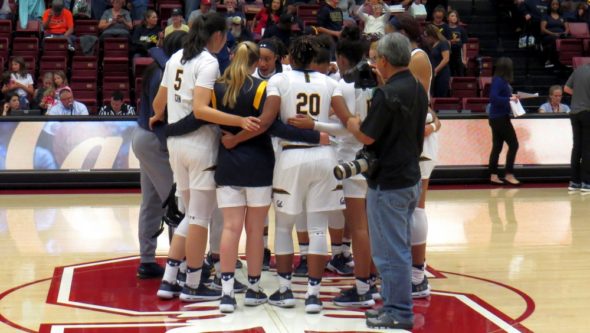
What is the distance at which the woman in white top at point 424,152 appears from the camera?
247 inches

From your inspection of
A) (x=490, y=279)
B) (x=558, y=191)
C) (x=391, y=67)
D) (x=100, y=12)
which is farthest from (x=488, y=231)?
(x=100, y=12)

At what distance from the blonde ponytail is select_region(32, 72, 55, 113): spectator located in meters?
7.17

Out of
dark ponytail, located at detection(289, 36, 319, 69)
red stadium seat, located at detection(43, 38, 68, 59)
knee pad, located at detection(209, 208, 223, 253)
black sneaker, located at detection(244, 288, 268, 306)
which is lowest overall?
black sneaker, located at detection(244, 288, 268, 306)

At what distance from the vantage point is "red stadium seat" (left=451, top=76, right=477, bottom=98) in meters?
15.1

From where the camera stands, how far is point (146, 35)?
49.1 ft

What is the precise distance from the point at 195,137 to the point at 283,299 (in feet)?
3.78

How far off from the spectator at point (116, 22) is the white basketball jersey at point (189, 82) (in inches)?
368

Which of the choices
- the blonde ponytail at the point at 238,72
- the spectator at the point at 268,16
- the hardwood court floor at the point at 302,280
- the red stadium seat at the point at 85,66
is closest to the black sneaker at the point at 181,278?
the hardwood court floor at the point at 302,280

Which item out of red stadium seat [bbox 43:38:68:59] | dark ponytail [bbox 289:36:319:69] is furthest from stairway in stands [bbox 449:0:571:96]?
dark ponytail [bbox 289:36:319:69]

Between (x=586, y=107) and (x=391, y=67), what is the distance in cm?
648

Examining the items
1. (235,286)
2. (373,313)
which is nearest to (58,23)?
(235,286)

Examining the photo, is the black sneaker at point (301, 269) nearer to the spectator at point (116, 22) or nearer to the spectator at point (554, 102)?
the spectator at point (554, 102)

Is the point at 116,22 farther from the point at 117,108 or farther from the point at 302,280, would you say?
the point at 302,280

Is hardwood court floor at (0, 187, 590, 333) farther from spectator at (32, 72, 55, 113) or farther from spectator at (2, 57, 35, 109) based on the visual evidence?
spectator at (2, 57, 35, 109)
